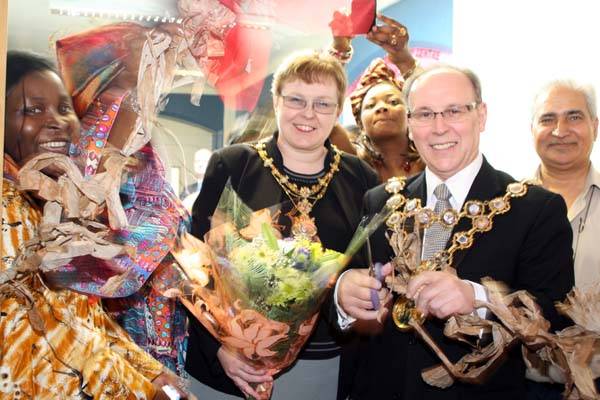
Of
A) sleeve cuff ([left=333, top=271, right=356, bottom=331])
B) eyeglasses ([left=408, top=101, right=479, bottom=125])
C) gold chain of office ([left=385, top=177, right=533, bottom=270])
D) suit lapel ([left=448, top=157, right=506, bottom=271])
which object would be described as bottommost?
sleeve cuff ([left=333, top=271, right=356, bottom=331])

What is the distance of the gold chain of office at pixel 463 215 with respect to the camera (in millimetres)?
1601

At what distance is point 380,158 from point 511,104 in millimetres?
755

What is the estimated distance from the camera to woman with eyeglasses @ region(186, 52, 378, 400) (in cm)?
199

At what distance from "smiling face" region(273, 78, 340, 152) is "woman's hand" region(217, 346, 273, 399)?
2.29 feet

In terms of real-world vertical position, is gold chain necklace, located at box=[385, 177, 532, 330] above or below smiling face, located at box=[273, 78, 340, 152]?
below

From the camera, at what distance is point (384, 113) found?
2680mm

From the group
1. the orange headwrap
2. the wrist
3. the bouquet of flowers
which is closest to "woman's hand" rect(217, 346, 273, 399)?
the bouquet of flowers

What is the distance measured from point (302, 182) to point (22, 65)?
955 mm

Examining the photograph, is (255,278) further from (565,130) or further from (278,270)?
(565,130)

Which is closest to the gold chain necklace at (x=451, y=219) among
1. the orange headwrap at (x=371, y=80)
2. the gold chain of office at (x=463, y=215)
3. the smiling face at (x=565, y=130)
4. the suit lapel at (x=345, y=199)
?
the gold chain of office at (x=463, y=215)

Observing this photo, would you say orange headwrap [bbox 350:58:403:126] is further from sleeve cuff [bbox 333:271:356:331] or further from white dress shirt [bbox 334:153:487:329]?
sleeve cuff [bbox 333:271:356:331]

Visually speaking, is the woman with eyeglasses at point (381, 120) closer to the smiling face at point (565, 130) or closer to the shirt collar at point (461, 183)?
the smiling face at point (565, 130)

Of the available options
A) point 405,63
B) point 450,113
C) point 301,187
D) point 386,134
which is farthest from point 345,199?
point 405,63

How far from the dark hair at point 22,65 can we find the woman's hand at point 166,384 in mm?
1094
